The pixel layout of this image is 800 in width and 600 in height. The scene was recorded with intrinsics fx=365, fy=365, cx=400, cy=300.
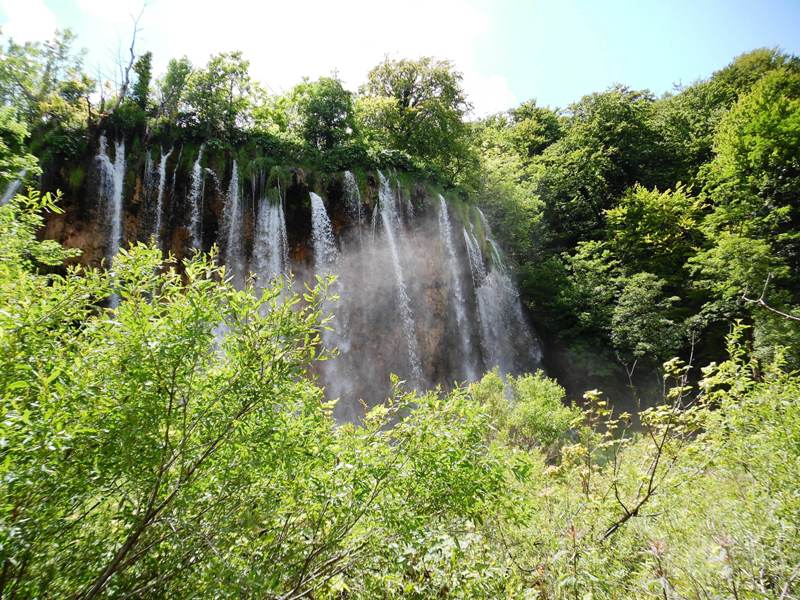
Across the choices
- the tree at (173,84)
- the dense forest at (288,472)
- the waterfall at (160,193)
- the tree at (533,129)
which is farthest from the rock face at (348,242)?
the tree at (533,129)

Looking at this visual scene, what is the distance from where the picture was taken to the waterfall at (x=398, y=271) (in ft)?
50.5

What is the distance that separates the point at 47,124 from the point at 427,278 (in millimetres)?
14838

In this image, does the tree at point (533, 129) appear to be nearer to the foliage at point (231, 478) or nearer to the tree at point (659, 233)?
the tree at point (659, 233)

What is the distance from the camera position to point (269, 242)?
14227mm

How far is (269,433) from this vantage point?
2.31 meters

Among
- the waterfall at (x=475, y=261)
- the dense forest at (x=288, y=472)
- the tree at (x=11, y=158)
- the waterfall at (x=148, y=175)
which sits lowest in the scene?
the dense forest at (x=288, y=472)

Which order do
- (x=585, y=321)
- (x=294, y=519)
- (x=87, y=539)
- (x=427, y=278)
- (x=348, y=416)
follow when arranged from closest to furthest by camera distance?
(x=87, y=539) → (x=294, y=519) → (x=348, y=416) → (x=427, y=278) → (x=585, y=321)

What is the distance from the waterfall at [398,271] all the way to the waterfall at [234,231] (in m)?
5.88

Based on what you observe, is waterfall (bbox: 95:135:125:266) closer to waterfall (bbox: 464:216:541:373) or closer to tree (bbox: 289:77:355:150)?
tree (bbox: 289:77:355:150)

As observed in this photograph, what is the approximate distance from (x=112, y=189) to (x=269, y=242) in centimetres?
537

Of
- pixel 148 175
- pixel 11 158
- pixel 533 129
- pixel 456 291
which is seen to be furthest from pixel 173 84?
pixel 533 129

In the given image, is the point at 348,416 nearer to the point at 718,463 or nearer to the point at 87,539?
the point at 718,463

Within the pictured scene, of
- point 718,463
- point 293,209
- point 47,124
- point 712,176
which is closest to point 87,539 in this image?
point 718,463

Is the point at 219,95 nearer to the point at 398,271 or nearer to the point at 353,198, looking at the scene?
the point at 353,198
